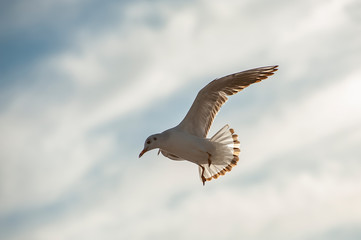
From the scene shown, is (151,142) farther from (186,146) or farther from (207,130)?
(207,130)

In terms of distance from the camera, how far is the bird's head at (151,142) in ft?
40.9

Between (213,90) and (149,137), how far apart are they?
1.59m

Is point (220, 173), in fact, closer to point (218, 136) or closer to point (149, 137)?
point (218, 136)

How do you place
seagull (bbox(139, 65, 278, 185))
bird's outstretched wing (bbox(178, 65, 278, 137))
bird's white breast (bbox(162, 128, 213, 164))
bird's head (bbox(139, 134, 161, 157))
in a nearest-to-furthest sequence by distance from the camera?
bird's white breast (bbox(162, 128, 213, 164)) → bird's head (bbox(139, 134, 161, 157)) → seagull (bbox(139, 65, 278, 185)) → bird's outstretched wing (bbox(178, 65, 278, 137))

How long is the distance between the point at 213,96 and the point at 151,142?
1597 mm

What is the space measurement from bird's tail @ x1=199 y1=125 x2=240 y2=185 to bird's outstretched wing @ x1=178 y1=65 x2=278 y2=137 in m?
0.38

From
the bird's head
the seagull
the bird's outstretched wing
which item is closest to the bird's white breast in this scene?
the seagull

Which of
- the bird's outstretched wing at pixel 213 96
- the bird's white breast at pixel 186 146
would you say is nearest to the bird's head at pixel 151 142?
the bird's white breast at pixel 186 146

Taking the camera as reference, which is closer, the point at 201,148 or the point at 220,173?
the point at 201,148

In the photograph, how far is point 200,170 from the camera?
44.7 ft

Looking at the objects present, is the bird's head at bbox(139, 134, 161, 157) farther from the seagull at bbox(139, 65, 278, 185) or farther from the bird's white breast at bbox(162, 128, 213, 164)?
the bird's white breast at bbox(162, 128, 213, 164)

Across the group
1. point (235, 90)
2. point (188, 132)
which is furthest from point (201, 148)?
point (235, 90)

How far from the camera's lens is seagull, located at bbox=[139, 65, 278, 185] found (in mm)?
12578

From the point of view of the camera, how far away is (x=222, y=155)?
13086 millimetres
